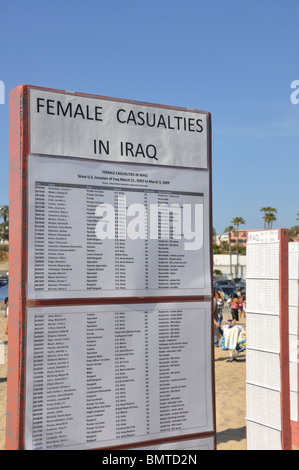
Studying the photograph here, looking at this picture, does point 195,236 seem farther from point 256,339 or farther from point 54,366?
point 256,339

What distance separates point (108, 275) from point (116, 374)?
600 mm

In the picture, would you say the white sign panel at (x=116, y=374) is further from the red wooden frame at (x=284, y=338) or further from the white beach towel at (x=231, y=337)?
the white beach towel at (x=231, y=337)

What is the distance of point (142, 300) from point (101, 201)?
2.19ft

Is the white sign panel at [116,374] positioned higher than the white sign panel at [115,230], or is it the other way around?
the white sign panel at [115,230]

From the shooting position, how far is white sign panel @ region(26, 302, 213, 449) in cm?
286

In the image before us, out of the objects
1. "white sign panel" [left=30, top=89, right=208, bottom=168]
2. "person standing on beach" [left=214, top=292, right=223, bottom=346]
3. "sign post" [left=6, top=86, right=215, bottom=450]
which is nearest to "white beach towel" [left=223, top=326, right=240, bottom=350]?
"person standing on beach" [left=214, top=292, right=223, bottom=346]

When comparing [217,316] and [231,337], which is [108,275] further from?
[217,316]

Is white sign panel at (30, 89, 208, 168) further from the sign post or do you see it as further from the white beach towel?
the white beach towel

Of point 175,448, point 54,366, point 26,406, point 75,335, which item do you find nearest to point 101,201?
point 75,335

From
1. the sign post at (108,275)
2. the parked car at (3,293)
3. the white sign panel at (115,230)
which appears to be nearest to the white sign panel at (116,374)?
the sign post at (108,275)

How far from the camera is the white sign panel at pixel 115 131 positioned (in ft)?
9.62

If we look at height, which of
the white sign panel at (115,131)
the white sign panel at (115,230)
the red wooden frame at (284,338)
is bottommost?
the red wooden frame at (284,338)

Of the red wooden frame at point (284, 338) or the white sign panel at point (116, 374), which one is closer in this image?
the white sign panel at point (116, 374)

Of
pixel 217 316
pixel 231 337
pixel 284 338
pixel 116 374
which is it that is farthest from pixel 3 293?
pixel 116 374
